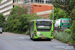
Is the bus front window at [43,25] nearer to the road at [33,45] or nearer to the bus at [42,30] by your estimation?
the bus at [42,30]

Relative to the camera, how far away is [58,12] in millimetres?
71562

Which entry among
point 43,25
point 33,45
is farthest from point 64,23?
point 33,45

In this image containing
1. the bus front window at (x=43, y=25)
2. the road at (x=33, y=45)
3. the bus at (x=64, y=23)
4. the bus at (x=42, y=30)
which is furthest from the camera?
the bus at (x=64, y=23)

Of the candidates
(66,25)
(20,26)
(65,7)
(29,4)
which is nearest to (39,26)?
(66,25)

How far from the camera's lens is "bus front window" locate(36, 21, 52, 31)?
31125 millimetres

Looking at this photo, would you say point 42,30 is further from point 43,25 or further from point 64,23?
point 64,23

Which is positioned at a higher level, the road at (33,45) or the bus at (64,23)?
the bus at (64,23)

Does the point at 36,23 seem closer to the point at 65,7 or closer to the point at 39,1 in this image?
the point at 65,7

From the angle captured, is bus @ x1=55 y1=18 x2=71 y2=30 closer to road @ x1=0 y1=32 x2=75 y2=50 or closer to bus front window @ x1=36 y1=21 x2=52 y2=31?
bus front window @ x1=36 y1=21 x2=52 y2=31

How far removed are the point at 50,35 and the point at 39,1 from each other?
3088 inches

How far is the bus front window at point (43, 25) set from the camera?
31125mm

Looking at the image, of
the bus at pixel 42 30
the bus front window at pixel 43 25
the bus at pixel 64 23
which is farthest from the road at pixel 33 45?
the bus at pixel 64 23

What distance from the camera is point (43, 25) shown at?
3133 cm

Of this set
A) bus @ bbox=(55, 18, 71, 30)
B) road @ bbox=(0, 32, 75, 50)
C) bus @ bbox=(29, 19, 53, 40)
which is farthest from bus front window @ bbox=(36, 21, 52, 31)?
bus @ bbox=(55, 18, 71, 30)
